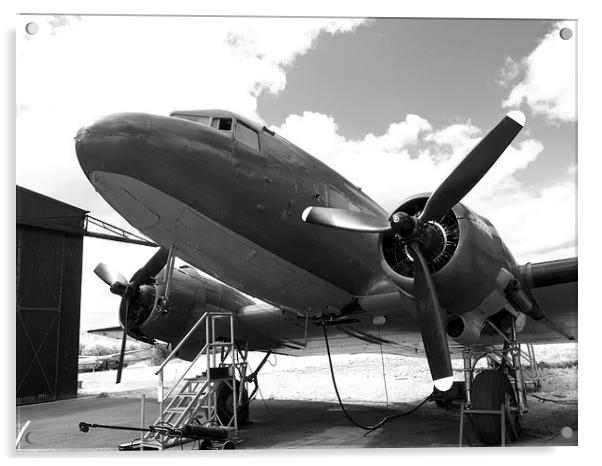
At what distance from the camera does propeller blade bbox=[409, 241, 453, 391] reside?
466cm

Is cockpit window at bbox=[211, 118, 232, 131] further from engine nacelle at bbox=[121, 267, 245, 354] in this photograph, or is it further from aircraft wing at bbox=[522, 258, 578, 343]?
aircraft wing at bbox=[522, 258, 578, 343]

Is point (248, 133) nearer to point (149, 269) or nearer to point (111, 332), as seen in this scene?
point (149, 269)

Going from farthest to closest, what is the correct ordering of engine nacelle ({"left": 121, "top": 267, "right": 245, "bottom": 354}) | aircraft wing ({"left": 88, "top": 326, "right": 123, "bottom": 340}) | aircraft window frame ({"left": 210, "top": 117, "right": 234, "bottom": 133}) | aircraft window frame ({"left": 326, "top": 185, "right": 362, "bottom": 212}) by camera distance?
1. aircraft wing ({"left": 88, "top": 326, "right": 123, "bottom": 340})
2. engine nacelle ({"left": 121, "top": 267, "right": 245, "bottom": 354})
3. aircraft window frame ({"left": 326, "top": 185, "right": 362, "bottom": 212})
4. aircraft window frame ({"left": 210, "top": 117, "right": 234, "bottom": 133})

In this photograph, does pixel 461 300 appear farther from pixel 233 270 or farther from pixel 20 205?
pixel 20 205

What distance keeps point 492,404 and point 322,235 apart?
2.51 m

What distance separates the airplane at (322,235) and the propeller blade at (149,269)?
75.2 inches

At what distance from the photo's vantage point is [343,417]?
7.90 metres

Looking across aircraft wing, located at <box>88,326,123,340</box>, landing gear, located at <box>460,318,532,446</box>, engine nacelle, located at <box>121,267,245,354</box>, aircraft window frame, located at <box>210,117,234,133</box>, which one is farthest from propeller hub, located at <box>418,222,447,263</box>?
aircraft wing, located at <box>88,326,123,340</box>

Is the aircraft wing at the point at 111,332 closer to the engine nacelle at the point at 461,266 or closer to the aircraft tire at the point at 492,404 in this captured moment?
the engine nacelle at the point at 461,266

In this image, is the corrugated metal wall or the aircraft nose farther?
the corrugated metal wall

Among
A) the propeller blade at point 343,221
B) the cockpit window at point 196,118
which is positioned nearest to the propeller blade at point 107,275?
the cockpit window at point 196,118

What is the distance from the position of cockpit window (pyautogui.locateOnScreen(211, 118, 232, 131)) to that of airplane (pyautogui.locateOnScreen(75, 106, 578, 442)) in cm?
1

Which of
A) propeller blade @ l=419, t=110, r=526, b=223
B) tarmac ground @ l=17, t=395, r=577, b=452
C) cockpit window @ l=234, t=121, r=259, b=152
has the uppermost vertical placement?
cockpit window @ l=234, t=121, r=259, b=152

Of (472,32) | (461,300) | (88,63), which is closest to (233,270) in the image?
(461,300)
